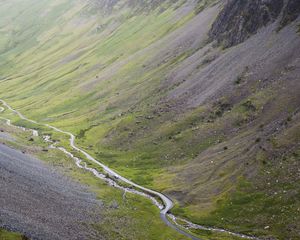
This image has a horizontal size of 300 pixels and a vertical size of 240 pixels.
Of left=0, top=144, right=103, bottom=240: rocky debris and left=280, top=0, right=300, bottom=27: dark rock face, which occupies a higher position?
left=280, top=0, right=300, bottom=27: dark rock face

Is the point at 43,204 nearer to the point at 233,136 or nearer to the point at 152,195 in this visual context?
the point at 152,195

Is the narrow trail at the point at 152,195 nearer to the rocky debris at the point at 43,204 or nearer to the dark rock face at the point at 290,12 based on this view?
the rocky debris at the point at 43,204

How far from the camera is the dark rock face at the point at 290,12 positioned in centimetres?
17225

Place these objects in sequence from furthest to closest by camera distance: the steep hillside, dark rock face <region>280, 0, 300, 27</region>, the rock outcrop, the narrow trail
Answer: the rock outcrop → dark rock face <region>280, 0, 300, 27</region> → the steep hillside → the narrow trail

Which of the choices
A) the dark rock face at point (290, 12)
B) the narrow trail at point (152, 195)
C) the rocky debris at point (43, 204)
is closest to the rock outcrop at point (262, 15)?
the dark rock face at point (290, 12)

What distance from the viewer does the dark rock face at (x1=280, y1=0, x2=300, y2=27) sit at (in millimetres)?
172250

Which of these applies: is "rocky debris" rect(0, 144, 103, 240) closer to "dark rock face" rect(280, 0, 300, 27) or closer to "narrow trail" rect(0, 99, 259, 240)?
"narrow trail" rect(0, 99, 259, 240)

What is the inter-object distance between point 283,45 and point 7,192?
104379mm

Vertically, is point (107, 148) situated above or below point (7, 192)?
below

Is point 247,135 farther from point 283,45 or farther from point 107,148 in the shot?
point 107,148

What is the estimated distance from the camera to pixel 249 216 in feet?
339

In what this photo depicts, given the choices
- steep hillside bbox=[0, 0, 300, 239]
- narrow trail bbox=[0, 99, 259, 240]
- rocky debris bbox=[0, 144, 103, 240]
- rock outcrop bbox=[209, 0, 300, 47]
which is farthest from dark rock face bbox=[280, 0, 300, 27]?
rocky debris bbox=[0, 144, 103, 240]

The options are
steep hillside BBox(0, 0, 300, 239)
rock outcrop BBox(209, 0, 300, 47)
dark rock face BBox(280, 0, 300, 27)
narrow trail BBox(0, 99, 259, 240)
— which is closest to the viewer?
narrow trail BBox(0, 99, 259, 240)

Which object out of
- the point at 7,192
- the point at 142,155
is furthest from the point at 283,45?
the point at 7,192
